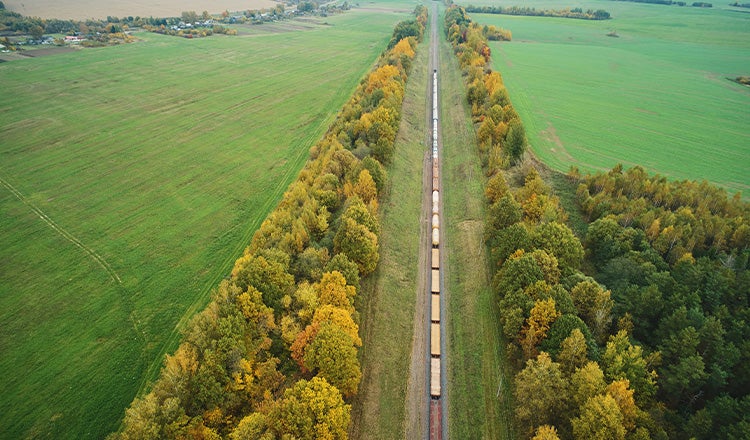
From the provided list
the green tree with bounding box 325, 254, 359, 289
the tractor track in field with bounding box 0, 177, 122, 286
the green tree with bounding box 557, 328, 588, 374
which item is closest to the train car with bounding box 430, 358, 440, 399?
the green tree with bounding box 557, 328, 588, 374

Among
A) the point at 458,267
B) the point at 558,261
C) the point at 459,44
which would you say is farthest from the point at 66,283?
the point at 459,44

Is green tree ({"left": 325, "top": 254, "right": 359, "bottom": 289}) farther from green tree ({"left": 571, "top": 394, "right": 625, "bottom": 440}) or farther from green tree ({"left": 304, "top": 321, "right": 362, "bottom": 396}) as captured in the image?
green tree ({"left": 571, "top": 394, "right": 625, "bottom": 440})

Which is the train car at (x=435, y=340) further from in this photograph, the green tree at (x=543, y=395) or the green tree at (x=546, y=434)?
the green tree at (x=546, y=434)

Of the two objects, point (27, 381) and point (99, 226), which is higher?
point (99, 226)

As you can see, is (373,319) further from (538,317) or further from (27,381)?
(27,381)

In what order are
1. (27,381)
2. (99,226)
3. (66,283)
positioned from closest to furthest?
1. (27,381)
2. (66,283)
3. (99,226)

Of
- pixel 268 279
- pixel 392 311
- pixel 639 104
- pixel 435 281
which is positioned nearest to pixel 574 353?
pixel 435 281
